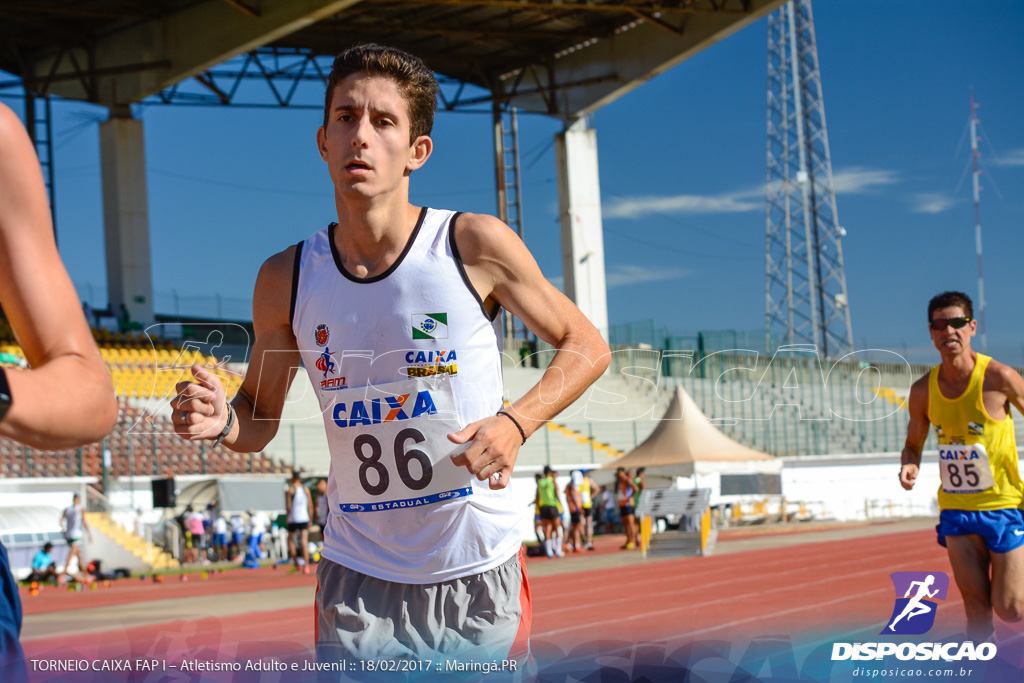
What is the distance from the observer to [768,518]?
27875mm

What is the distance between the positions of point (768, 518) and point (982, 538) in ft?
74.4

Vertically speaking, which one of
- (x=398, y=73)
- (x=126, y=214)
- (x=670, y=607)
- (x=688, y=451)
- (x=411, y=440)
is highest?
(x=126, y=214)

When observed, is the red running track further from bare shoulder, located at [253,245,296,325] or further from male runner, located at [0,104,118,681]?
male runner, located at [0,104,118,681]

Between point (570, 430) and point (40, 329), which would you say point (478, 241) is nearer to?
point (40, 329)

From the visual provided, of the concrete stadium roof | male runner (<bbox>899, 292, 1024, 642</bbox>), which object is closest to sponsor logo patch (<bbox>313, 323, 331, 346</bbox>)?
male runner (<bbox>899, 292, 1024, 642</bbox>)

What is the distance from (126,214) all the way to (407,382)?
3115cm

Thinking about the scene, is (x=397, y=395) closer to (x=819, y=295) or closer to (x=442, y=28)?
(x=442, y=28)

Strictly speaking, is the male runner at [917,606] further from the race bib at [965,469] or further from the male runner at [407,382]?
the male runner at [407,382]

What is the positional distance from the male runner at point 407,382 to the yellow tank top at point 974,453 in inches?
149

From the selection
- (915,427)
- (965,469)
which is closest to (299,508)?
(915,427)

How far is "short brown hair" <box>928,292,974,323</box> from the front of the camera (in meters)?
5.86

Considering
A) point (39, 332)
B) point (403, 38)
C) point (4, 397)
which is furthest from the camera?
point (403, 38)

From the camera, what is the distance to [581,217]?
118 ft

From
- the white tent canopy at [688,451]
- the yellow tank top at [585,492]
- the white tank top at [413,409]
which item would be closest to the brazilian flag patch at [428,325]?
the white tank top at [413,409]
